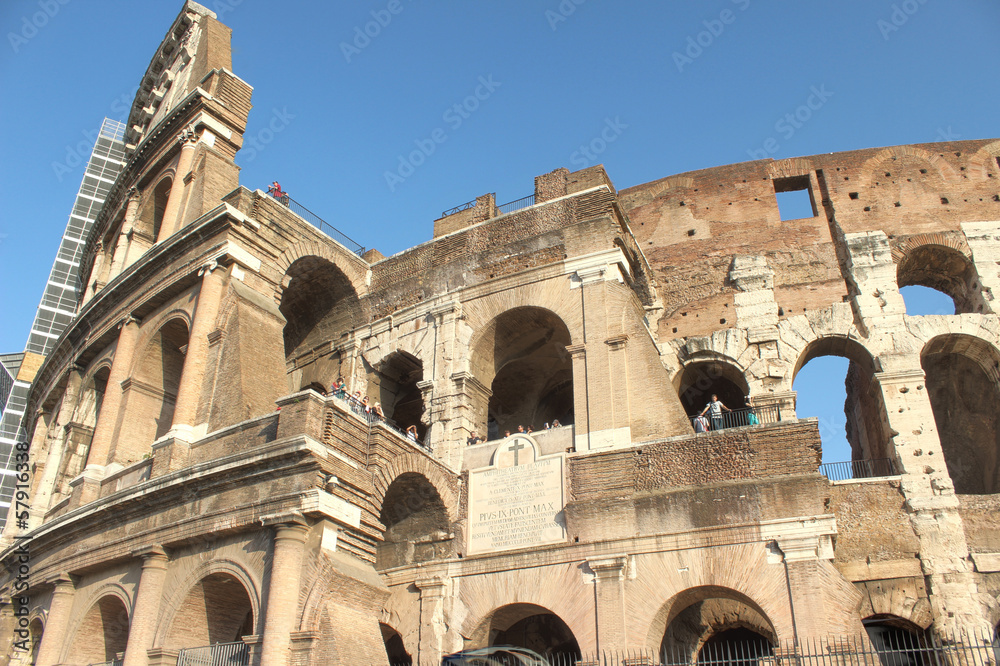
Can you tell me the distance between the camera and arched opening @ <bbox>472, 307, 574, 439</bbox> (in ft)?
54.1

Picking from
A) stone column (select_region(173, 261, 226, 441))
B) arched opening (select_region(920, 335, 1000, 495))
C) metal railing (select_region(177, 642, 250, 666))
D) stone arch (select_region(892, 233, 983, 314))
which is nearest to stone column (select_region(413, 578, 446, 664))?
metal railing (select_region(177, 642, 250, 666))

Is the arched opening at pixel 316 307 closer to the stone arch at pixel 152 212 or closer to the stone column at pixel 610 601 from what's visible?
the stone arch at pixel 152 212

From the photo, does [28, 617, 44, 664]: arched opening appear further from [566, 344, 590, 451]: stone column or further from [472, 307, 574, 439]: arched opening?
[566, 344, 590, 451]: stone column

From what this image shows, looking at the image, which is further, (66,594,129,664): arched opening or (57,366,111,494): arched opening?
(57,366,111,494): arched opening

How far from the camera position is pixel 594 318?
50.0ft

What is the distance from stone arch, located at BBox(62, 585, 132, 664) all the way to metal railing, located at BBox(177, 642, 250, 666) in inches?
104

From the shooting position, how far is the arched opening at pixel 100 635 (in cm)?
1434

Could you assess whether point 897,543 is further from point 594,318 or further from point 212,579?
point 212,579

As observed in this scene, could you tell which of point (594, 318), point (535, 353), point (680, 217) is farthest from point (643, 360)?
point (680, 217)

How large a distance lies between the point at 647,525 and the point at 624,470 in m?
1.07

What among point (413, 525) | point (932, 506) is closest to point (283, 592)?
point (413, 525)

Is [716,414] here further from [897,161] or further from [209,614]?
[897,161]

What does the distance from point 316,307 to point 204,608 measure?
8406mm

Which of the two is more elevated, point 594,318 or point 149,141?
point 149,141
